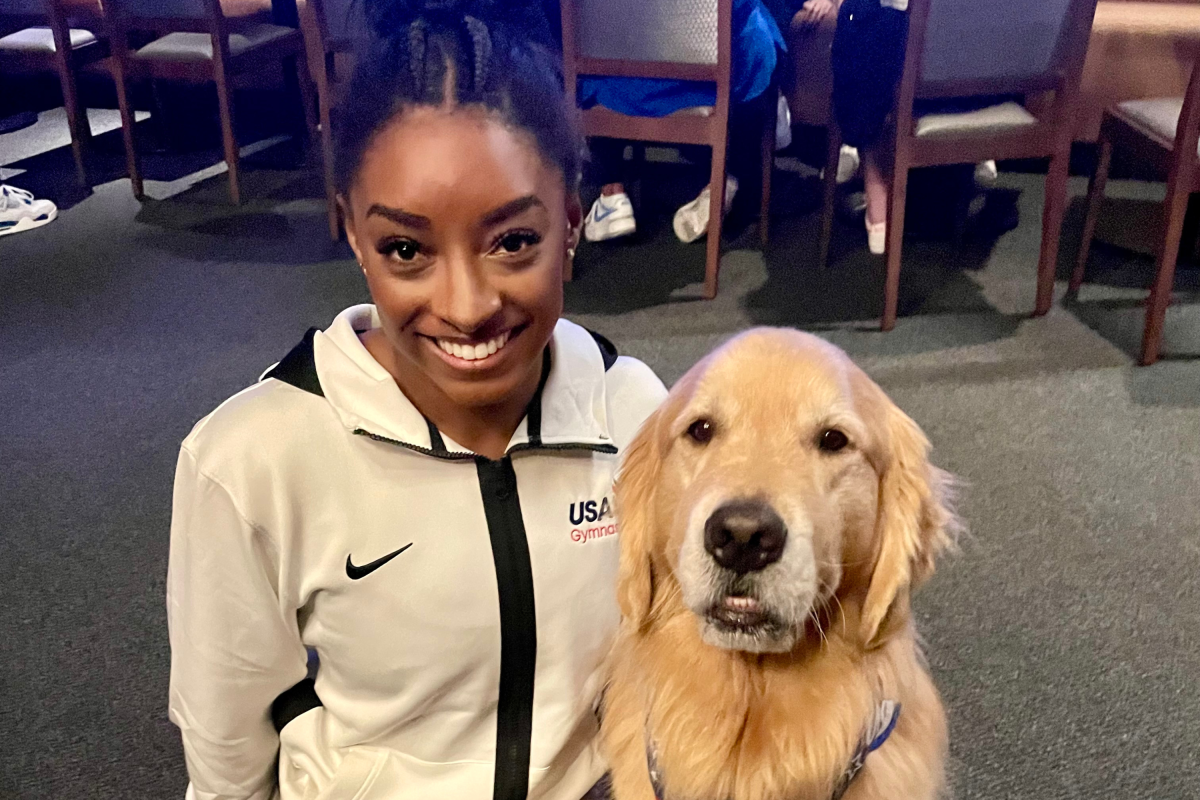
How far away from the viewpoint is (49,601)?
2.26 meters

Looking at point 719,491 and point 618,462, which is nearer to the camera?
point 719,491

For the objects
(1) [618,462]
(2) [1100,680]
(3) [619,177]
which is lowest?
(2) [1100,680]

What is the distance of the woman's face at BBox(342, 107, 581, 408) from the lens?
43.6 inches

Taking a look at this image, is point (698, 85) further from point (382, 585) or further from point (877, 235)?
point (382, 585)

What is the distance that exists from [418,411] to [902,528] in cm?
69

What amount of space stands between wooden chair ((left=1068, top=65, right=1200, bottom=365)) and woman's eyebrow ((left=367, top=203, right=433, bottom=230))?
2775mm

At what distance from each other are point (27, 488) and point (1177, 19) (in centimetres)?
533

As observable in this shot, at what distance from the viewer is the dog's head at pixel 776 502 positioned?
114 cm

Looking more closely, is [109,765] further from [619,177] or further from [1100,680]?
[619,177]

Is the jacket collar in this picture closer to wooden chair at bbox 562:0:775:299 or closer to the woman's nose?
the woman's nose

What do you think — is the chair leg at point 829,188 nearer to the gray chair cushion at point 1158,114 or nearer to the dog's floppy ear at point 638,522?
the gray chair cushion at point 1158,114

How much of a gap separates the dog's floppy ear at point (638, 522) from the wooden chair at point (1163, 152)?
99.1 inches

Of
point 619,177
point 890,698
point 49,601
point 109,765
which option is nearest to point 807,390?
point 890,698

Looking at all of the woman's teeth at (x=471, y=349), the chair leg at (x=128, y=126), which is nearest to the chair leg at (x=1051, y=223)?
the woman's teeth at (x=471, y=349)
